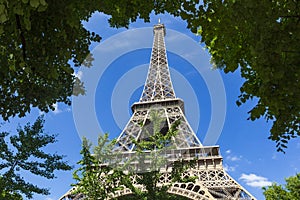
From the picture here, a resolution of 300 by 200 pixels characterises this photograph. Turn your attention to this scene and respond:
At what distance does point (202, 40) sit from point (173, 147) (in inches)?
379

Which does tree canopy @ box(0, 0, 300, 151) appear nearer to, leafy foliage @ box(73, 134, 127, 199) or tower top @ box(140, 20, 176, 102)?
leafy foliage @ box(73, 134, 127, 199)

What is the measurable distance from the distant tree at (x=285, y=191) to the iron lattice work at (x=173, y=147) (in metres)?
3.79

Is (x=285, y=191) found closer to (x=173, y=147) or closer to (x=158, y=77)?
(x=173, y=147)

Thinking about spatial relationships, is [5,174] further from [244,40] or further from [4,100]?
[244,40]

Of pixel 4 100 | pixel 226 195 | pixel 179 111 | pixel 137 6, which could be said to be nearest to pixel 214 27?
pixel 137 6

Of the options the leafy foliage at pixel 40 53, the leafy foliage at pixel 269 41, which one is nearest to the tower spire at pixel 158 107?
the leafy foliage at pixel 40 53

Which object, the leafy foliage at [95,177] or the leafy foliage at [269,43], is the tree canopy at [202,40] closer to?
the leafy foliage at [269,43]

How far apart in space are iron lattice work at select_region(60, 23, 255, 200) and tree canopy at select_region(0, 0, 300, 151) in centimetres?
831

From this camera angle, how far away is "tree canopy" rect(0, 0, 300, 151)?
3037mm

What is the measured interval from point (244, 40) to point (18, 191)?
40.0 ft

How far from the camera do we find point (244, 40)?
421 centimetres

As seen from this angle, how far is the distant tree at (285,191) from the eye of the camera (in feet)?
69.5

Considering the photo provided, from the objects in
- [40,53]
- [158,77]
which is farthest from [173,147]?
[158,77]

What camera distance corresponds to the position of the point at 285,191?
Result: 883 inches
